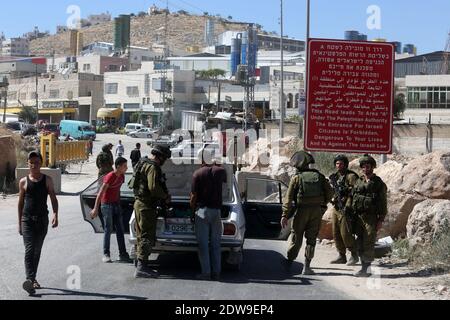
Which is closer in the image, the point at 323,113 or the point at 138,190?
the point at 138,190

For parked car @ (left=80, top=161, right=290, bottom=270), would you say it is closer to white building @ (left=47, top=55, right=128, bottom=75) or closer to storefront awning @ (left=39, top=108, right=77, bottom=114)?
storefront awning @ (left=39, top=108, right=77, bottom=114)

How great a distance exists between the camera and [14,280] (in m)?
8.74

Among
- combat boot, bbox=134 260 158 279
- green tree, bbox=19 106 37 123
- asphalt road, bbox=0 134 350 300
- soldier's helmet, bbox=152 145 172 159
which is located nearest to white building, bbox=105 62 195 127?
green tree, bbox=19 106 37 123

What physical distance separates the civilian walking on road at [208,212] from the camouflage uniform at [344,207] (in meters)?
2.11

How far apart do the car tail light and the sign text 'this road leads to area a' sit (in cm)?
392

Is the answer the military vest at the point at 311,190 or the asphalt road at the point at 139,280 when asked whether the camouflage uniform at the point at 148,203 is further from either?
the military vest at the point at 311,190

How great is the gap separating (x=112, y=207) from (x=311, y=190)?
2.93m

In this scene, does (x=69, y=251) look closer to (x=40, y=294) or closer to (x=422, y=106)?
(x=40, y=294)

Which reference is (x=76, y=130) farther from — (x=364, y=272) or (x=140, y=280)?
(x=140, y=280)

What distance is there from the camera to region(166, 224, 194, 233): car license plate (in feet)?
31.9

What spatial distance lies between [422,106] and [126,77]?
1731 inches

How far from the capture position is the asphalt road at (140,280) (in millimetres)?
8250

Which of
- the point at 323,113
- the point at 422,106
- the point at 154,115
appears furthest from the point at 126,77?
the point at 323,113

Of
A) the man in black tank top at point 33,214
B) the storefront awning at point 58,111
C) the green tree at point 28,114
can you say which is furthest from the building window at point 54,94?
the man in black tank top at point 33,214
